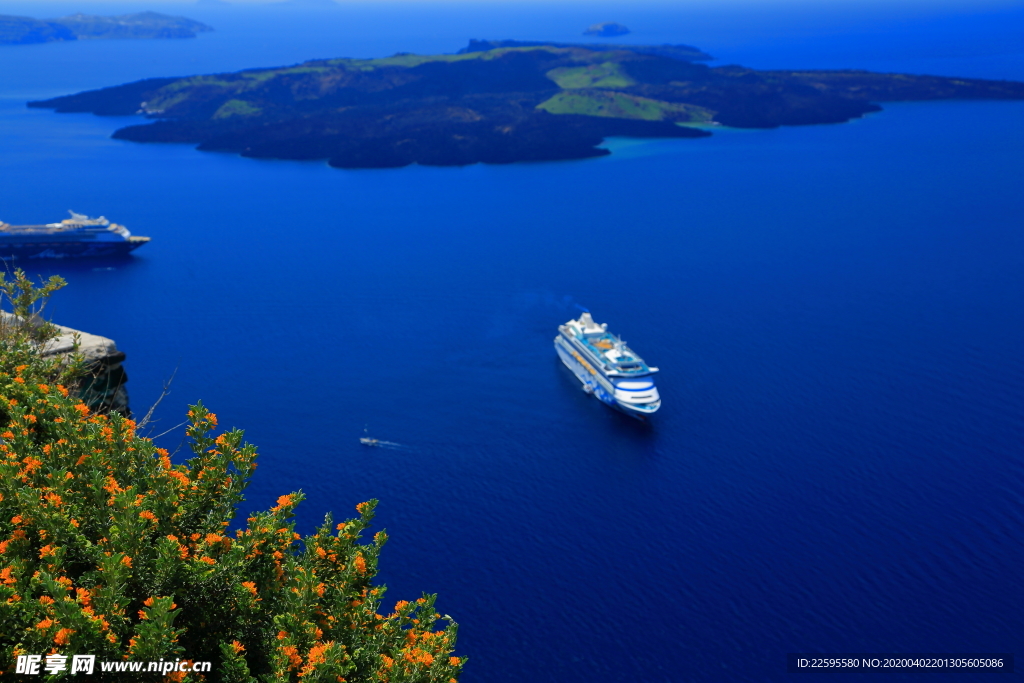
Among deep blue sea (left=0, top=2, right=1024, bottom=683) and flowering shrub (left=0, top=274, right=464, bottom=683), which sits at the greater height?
flowering shrub (left=0, top=274, right=464, bottom=683)

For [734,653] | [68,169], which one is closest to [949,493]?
[734,653]

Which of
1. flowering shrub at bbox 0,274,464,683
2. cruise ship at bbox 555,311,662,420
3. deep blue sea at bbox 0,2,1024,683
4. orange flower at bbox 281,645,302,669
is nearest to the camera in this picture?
flowering shrub at bbox 0,274,464,683

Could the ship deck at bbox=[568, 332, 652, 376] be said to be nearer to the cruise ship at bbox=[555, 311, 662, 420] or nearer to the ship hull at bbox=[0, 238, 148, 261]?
the cruise ship at bbox=[555, 311, 662, 420]

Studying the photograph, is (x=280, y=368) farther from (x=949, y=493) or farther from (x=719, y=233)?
(x=719, y=233)

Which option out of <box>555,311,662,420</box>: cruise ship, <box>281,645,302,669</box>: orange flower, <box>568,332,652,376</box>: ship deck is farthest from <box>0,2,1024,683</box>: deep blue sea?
<box>281,645,302,669</box>: orange flower

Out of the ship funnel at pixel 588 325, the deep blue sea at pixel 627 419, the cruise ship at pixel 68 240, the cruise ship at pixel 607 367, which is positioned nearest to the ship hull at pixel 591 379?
the cruise ship at pixel 607 367

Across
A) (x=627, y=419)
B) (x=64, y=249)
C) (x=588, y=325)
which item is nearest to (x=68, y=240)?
(x=64, y=249)
